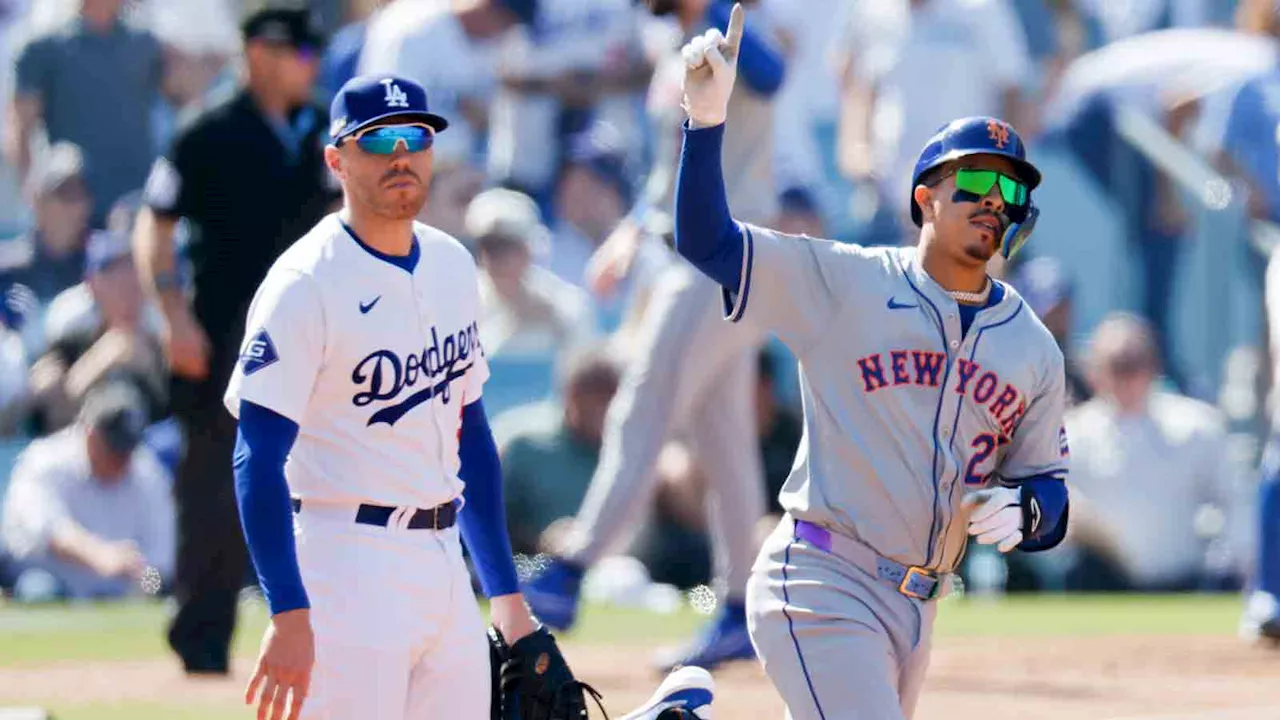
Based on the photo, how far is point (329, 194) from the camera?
23.6ft

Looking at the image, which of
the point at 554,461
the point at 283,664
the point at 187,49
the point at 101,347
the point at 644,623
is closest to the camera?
the point at 283,664

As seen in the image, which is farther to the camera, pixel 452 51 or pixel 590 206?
pixel 590 206

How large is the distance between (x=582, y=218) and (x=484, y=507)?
23.2 ft

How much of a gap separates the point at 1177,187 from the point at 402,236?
857cm

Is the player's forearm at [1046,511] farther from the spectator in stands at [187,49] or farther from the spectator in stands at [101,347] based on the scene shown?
the spectator in stands at [187,49]

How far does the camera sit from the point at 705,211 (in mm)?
4238

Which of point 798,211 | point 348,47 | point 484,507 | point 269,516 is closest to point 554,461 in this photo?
point 798,211

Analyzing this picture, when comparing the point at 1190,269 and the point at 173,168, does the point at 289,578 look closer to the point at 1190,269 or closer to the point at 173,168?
the point at 173,168

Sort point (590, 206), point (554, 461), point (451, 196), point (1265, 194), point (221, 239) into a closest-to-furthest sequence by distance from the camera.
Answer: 1. point (221, 239)
2. point (1265, 194)
3. point (554, 461)
4. point (451, 196)
5. point (590, 206)

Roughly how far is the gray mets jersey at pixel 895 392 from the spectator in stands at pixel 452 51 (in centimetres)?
669

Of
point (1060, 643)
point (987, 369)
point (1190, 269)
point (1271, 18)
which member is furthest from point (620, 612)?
point (987, 369)

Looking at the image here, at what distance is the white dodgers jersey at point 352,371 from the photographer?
4.00m

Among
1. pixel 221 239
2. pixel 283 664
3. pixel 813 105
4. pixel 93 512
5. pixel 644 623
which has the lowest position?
pixel 644 623

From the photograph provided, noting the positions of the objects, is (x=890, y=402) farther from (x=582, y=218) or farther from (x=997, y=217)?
(x=582, y=218)
